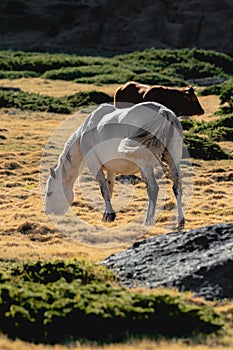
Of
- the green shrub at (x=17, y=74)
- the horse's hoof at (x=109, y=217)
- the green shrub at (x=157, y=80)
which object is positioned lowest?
the green shrub at (x=17, y=74)

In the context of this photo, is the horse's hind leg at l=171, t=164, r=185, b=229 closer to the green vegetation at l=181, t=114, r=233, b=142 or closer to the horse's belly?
the horse's belly

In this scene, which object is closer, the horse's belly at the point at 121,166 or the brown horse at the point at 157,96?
the horse's belly at the point at 121,166

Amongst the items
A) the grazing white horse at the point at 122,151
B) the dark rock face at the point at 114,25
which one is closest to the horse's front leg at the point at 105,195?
the grazing white horse at the point at 122,151

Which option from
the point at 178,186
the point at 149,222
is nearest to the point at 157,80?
the point at 149,222

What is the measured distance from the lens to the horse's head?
13.9 meters

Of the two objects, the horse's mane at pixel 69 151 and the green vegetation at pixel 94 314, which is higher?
the green vegetation at pixel 94 314

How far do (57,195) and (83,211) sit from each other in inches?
52.8

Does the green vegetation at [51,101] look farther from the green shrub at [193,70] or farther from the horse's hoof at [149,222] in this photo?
the horse's hoof at [149,222]

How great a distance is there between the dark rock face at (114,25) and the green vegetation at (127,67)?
1090 centimetres

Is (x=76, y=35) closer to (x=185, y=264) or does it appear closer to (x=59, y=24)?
(x=59, y=24)

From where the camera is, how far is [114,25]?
65938 mm

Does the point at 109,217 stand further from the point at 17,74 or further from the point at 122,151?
the point at 17,74

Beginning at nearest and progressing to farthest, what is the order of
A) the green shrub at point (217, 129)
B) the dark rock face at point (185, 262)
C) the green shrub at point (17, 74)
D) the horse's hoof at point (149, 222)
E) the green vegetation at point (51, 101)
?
1. the dark rock face at point (185, 262)
2. the horse's hoof at point (149, 222)
3. the green shrub at point (217, 129)
4. the green vegetation at point (51, 101)
5. the green shrub at point (17, 74)

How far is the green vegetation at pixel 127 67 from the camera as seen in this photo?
42.0 m
